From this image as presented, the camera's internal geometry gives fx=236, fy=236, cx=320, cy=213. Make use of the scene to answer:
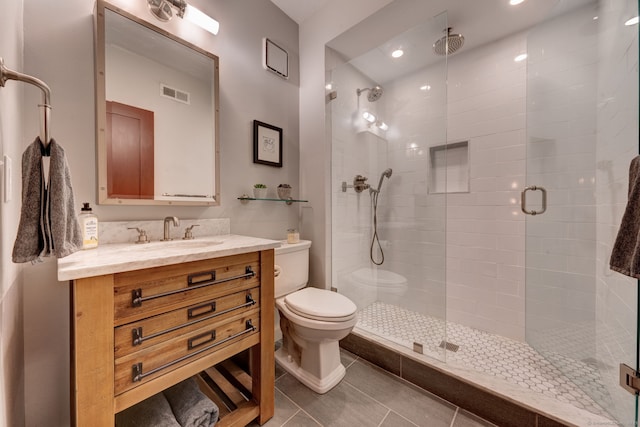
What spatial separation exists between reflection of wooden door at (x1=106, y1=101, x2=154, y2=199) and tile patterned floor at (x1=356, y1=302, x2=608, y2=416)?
68.3 inches

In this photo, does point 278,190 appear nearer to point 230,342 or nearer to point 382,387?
point 230,342

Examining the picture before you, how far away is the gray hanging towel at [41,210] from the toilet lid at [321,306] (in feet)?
3.41

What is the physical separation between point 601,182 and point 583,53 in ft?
2.80

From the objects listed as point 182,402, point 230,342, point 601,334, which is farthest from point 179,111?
point 601,334

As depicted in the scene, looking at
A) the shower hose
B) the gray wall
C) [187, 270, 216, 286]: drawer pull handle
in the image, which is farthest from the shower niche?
the gray wall

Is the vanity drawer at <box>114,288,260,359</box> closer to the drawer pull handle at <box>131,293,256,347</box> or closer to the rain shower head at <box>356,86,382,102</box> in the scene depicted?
the drawer pull handle at <box>131,293,256,347</box>

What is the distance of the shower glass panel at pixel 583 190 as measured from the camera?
1.10 meters

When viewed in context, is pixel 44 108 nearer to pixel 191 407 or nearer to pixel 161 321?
pixel 161 321

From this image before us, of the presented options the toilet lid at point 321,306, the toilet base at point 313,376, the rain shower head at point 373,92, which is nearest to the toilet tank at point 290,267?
the toilet lid at point 321,306

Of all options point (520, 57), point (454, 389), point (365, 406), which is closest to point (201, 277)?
point (365, 406)

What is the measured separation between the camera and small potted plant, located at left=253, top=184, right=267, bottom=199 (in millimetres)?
1786

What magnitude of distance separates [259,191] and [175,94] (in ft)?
2.58

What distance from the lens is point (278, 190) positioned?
189cm

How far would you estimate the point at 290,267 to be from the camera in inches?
66.3
